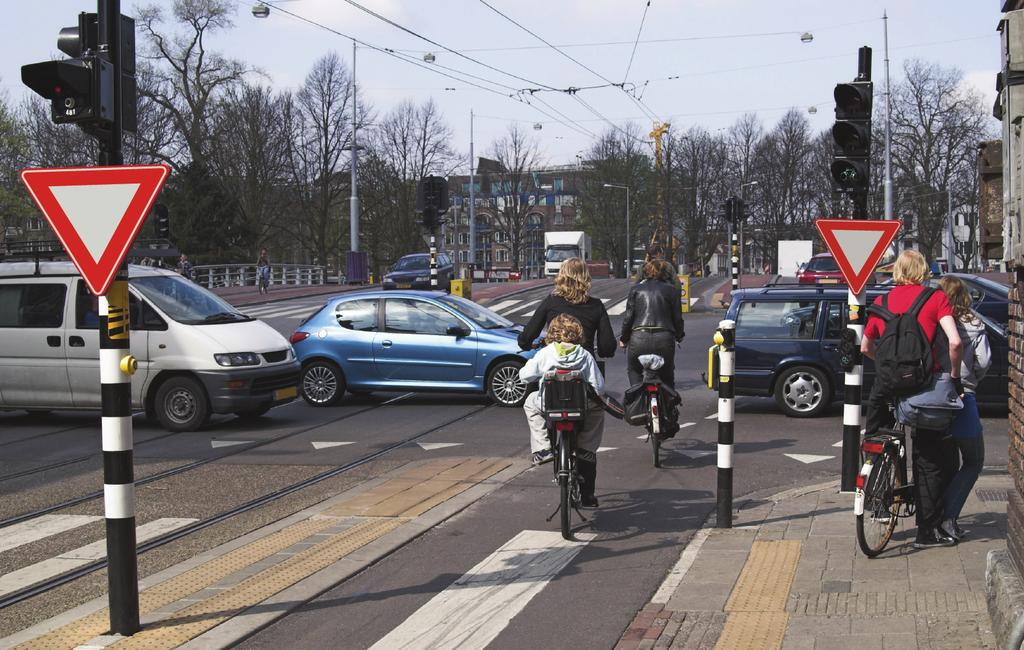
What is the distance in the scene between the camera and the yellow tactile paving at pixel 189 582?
5270 millimetres

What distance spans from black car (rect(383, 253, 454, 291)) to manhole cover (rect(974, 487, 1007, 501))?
34402 millimetres

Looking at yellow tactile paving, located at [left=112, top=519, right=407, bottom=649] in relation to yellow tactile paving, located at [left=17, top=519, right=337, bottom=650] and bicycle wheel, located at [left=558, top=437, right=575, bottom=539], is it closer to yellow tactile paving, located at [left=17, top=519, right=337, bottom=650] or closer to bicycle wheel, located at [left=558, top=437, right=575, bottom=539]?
yellow tactile paving, located at [left=17, top=519, right=337, bottom=650]

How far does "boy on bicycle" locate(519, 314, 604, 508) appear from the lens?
7.38m

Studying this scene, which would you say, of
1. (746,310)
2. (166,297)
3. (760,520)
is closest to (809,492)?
(760,520)

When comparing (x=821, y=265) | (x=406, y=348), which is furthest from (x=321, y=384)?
(x=821, y=265)

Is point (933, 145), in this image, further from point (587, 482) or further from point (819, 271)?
point (587, 482)

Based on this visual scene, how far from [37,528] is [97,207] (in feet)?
12.0

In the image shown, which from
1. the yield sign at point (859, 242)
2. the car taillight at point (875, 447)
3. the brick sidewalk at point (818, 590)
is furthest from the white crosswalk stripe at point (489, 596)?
the yield sign at point (859, 242)

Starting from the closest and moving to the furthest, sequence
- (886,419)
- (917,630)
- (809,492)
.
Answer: (917,630), (886,419), (809,492)

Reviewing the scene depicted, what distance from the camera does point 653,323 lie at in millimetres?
10398

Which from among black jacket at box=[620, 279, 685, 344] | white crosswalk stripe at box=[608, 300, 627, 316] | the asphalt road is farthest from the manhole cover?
white crosswalk stripe at box=[608, 300, 627, 316]

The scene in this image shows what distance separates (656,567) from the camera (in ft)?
21.5

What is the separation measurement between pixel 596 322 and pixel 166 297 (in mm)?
6533

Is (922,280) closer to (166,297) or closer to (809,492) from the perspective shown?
(809,492)
